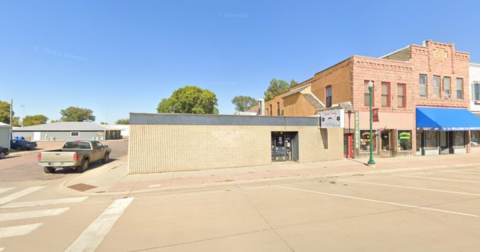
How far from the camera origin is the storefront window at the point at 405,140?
1766 centimetres

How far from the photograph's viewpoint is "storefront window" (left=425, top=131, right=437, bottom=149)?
18.6m

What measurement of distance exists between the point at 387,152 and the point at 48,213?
68.0 feet

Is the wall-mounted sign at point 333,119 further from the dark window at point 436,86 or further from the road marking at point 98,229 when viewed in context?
the road marking at point 98,229

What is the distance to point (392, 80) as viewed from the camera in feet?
56.6

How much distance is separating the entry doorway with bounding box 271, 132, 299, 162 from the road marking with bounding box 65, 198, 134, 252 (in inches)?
411

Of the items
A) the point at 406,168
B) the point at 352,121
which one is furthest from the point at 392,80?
the point at 406,168

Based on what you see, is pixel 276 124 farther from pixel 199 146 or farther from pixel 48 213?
pixel 48 213

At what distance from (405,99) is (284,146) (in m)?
11.3

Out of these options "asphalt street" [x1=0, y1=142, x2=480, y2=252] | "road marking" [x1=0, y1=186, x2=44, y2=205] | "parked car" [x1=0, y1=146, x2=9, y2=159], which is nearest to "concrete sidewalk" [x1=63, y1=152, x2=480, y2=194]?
"asphalt street" [x1=0, y1=142, x2=480, y2=252]

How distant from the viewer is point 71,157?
12.1 m

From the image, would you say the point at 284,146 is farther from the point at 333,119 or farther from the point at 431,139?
the point at 431,139

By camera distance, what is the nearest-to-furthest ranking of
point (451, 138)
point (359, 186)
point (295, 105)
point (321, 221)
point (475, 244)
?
point (475, 244)
point (321, 221)
point (359, 186)
point (451, 138)
point (295, 105)

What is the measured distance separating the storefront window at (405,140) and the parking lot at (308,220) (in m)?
10.1

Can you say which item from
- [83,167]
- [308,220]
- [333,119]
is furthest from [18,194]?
[333,119]
